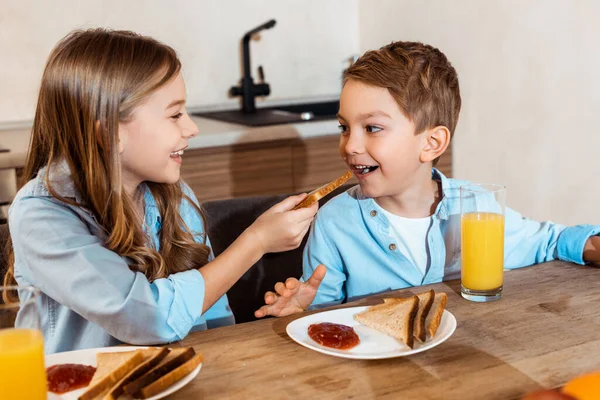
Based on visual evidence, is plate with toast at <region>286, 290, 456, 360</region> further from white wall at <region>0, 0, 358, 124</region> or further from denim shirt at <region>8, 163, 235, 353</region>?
white wall at <region>0, 0, 358, 124</region>

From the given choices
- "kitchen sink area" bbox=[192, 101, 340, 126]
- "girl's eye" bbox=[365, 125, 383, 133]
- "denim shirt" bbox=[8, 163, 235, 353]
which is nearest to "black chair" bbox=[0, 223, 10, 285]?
"denim shirt" bbox=[8, 163, 235, 353]

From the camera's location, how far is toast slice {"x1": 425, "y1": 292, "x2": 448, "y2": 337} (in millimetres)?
1166

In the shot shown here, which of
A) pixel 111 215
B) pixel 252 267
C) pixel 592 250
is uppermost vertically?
pixel 111 215

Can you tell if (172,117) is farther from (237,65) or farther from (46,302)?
(237,65)

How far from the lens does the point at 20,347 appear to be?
2.93ft

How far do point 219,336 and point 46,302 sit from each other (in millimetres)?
359

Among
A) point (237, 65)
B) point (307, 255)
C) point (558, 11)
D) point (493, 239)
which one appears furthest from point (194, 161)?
point (493, 239)

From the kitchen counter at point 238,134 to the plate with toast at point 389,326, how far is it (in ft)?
4.78

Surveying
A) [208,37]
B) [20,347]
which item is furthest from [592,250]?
[208,37]

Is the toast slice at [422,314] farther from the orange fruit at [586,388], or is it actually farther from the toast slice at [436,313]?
the orange fruit at [586,388]

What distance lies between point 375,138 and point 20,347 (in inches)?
35.8

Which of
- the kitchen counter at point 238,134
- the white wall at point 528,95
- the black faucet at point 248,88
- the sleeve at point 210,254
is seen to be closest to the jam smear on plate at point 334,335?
the sleeve at point 210,254

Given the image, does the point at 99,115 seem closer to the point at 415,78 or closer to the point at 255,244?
the point at 255,244

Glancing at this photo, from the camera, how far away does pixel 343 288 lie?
67.5 inches
